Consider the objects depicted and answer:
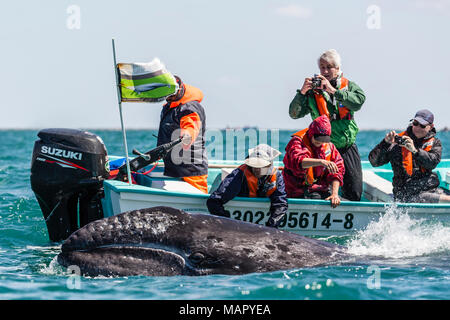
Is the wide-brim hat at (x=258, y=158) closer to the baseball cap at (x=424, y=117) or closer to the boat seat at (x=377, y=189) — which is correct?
the baseball cap at (x=424, y=117)

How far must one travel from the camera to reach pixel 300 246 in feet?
21.2

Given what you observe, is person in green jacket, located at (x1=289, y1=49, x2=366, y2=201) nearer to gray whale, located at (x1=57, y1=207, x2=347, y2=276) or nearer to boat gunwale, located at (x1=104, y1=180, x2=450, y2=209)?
boat gunwale, located at (x1=104, y1=180, x2=450, y2=209)

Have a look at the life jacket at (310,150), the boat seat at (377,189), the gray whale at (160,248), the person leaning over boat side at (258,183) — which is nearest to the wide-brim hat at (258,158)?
the person leaning over boat side at (258,183)

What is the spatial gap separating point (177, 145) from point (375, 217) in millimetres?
2993

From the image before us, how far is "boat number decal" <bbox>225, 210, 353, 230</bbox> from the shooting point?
28.7ft

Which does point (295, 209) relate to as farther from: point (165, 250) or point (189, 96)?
point (165, 250)

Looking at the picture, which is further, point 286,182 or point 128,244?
point 286,182

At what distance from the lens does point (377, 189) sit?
10680 millimetres

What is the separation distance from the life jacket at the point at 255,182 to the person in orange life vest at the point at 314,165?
503 mm

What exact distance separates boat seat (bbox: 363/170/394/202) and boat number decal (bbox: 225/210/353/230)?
1.21 m

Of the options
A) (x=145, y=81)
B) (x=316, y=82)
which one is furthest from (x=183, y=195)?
(x=316, y=82)

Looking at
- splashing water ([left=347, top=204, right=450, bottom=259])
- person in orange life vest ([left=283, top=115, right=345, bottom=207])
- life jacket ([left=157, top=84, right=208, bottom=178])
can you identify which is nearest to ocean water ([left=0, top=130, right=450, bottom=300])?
splashing water ([left=347, top=204, right=450, bottom=259])
